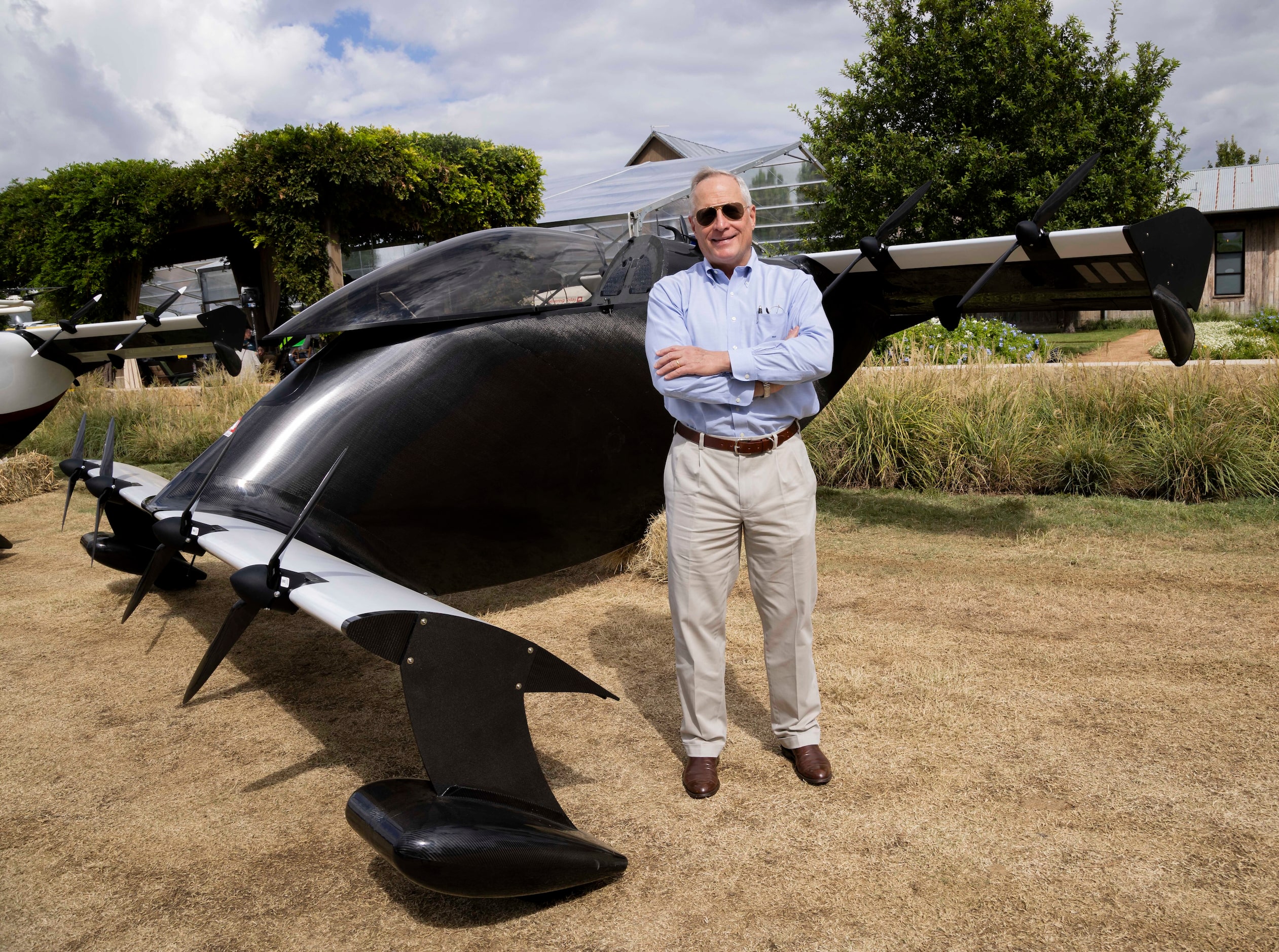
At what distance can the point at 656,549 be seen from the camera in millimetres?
6074

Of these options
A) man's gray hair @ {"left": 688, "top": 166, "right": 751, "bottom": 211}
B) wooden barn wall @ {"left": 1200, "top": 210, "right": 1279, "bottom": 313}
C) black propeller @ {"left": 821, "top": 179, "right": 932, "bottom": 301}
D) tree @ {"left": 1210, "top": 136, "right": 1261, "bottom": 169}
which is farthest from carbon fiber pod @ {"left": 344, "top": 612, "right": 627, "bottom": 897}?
tree @ {"left": 1210, "top": 136, "right": 1261, "bottom": 169}

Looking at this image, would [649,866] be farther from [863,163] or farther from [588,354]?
[863,163]

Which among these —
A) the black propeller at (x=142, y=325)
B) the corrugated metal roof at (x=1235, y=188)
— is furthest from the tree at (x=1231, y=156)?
the black propeller at (x=142, y=325)

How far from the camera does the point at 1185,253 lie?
4.90 m

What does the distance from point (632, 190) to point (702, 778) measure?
25535mm

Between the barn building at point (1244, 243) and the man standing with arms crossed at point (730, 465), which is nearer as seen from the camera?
the man standing with arms crossed at point (730, 465)

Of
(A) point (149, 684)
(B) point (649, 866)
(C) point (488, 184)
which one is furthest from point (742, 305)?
(C) point (488, 184)

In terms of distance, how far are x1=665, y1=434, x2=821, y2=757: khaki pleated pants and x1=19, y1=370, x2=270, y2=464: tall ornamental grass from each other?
11.3 meters

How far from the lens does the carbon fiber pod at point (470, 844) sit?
2.33 meters

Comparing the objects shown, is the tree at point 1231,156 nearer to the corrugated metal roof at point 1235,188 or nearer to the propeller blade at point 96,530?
the corrugated metal roof at point 1235,188

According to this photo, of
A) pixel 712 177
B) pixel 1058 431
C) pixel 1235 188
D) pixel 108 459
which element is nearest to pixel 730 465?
pixel 712 177

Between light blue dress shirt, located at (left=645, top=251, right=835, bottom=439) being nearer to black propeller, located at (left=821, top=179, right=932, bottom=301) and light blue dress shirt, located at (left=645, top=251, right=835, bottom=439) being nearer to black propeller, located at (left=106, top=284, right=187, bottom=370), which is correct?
black propeller, located at (left=821, top=179, right=932, bottom=301)

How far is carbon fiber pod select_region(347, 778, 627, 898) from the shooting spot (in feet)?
7.64

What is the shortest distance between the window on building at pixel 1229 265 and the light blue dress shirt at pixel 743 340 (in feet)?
96.6
